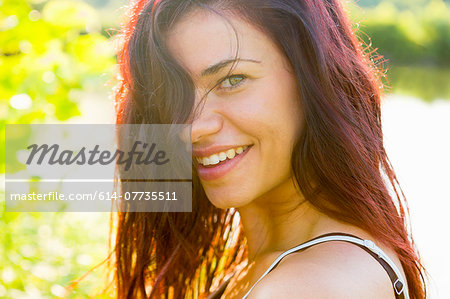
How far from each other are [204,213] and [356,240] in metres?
0.83

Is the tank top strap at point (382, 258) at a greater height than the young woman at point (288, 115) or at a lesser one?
lesser

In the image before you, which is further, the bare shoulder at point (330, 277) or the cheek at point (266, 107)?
the cheek at point (266, 107)

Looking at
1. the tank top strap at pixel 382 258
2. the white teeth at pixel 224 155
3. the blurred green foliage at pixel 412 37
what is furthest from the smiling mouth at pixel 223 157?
the blurred green foliage at pixel 412 37

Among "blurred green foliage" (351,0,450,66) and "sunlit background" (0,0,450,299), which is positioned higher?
"blurred green foliage" (351,0,450,66)

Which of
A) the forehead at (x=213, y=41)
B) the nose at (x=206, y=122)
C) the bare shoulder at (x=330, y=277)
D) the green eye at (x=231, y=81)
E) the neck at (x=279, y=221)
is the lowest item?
the bare shoulder at (x=330, y=277)

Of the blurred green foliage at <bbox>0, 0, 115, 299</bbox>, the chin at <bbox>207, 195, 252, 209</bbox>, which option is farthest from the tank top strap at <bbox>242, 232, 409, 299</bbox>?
the blurred green foliage at <bbox>0, 0, 115, 299</bbox>

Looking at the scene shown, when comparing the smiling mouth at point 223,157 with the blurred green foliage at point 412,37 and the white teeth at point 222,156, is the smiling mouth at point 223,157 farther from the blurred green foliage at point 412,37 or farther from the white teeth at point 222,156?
the blurred green foliage at point 412,37

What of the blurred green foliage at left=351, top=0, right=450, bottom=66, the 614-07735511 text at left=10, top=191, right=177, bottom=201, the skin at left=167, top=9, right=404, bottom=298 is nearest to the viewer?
the skin at left=167, top=9, right=404, bottom=298

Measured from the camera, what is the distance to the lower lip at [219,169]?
5.13 ft

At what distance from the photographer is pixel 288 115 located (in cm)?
153

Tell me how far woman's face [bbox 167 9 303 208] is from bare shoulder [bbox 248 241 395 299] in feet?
0.96

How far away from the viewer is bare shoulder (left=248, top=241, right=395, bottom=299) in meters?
1.24

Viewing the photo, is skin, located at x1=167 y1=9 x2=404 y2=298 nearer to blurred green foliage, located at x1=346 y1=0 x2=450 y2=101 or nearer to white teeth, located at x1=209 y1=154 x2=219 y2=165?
white teeth, located at x1=209 y1=154 x2=219 y2=165

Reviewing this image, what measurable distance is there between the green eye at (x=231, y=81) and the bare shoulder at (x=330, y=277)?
46 cm
